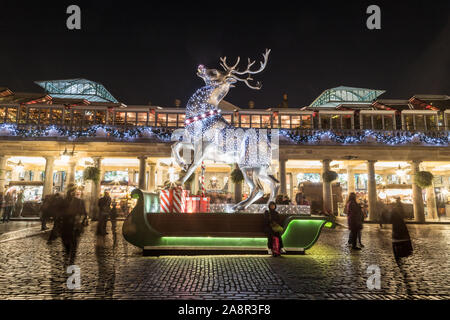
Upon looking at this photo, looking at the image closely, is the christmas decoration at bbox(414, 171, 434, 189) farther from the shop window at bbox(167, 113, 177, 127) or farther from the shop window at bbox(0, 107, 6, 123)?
the shop window at bbox(0, 107, 6, 123)

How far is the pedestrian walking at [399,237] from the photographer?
5.90m

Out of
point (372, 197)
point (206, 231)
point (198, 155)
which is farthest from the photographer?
point (372, 197)

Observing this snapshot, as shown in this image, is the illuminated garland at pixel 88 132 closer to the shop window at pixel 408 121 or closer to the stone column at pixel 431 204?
the shop window at pixel 408 121

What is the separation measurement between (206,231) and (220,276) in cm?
279

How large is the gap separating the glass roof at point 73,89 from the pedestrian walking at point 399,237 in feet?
138

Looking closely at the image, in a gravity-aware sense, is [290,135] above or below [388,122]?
below

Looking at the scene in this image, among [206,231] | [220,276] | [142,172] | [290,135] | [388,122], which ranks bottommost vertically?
[220,276]

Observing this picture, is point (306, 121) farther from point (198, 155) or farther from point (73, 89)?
point (73, 89)

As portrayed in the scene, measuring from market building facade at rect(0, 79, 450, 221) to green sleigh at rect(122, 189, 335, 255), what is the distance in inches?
570

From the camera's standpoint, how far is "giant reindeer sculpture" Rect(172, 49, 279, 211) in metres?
9.05

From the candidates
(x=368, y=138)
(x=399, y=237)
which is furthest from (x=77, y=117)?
(x=399, y=237)

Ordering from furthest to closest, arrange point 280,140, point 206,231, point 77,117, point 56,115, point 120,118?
point 120,118 → point 77,117 → point 56,115 → point 280,140 → point 206,231

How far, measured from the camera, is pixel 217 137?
911 centimetres
